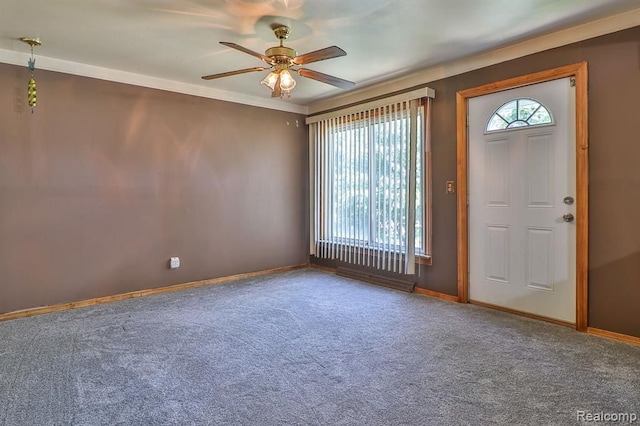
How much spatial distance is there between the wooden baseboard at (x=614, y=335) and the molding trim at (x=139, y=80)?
171 inches

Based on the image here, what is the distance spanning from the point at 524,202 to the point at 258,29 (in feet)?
8.98

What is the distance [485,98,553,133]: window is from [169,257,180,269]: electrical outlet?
367 cm

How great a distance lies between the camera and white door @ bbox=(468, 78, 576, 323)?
3.06 m

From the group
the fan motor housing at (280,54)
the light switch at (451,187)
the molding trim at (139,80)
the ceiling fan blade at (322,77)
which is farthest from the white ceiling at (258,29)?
the light switch at (451,187)

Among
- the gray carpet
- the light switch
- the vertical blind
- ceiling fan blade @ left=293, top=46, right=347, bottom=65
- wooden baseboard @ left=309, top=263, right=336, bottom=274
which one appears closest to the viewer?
the gray carpet

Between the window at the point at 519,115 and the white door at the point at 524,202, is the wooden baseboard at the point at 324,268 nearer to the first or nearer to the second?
the white door at the point at 524,202

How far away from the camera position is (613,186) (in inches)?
111

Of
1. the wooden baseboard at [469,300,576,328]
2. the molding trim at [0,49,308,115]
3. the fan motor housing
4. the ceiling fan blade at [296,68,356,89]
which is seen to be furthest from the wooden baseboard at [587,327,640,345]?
the molding trim at [0,49,308,115]

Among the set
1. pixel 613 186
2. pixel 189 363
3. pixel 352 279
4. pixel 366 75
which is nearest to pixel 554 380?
pixel 613 186

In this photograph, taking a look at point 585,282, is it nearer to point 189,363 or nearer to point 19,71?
point 189,363

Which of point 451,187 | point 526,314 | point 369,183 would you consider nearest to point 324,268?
point 369,183

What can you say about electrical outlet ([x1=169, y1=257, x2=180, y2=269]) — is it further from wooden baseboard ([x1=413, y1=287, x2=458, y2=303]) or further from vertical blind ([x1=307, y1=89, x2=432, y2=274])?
wooden baseboard ([x1=413, y1=287, x2=458, y2=303])

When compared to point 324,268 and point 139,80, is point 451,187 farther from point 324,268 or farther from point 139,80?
point 139,80

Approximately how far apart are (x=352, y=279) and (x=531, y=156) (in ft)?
8.33
